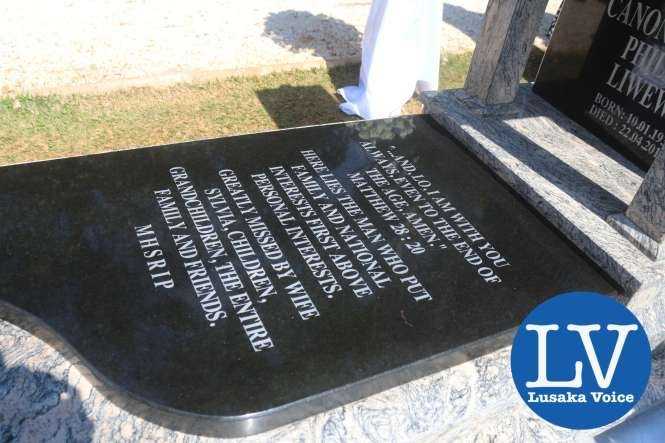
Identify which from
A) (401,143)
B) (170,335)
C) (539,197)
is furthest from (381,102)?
(170,335)

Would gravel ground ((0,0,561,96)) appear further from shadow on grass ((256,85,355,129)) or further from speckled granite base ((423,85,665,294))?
speckled granite base ((423,85,665,294))

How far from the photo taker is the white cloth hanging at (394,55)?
5289 mm

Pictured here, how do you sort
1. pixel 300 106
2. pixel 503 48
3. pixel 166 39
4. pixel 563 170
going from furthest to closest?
pixel 166 39 < pixel 300 106 < pixel 503 48 < pixel 563 170

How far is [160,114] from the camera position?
531 centimetres

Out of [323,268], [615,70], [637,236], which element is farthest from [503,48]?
[323,268]

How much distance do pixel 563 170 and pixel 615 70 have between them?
800mm

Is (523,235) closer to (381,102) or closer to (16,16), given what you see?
(381,102)

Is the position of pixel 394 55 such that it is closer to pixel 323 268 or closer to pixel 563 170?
pixel 563 170

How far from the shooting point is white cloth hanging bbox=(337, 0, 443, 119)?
208 inches

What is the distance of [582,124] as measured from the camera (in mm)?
3984

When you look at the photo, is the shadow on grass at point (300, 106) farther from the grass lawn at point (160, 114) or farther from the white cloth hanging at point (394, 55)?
the white cloth hanging at point (394, 55)

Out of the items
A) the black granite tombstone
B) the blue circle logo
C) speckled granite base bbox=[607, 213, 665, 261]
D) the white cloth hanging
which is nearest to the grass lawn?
the white cloth hanging

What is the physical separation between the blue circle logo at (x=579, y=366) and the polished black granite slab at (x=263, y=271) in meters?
0.13

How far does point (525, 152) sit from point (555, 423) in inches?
71.7
